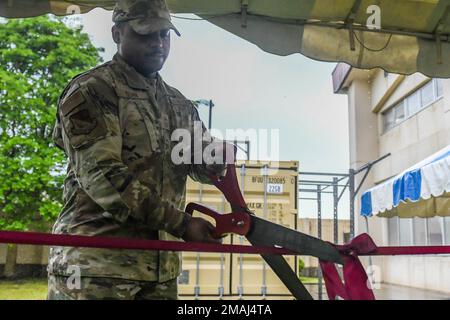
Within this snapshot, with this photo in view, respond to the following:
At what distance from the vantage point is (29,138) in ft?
25.9

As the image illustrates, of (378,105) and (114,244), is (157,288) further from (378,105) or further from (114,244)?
(378,105)

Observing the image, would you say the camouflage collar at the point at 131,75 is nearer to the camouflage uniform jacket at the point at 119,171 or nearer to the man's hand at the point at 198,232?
the camouflage uniform jacket at the point at 119,171

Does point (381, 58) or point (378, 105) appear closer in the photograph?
point (381, 58)

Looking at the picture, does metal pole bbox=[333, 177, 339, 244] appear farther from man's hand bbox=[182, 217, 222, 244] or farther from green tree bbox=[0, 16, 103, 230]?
green tree bbox=[0, 16, 103, 230]

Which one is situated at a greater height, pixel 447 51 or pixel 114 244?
pixel 447 51

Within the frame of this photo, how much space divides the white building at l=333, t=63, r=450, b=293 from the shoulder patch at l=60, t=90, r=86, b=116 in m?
3.77

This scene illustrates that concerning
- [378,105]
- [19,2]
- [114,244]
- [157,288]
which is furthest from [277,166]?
[378,105]

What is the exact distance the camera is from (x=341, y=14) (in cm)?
191

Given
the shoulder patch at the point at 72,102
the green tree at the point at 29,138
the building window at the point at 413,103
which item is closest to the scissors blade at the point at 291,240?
the shoulder patch at the point at 72,102

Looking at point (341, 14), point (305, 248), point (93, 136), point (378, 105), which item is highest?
point (378, 105)
